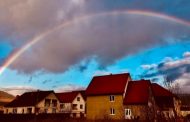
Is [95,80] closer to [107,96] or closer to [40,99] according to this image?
[107,96]

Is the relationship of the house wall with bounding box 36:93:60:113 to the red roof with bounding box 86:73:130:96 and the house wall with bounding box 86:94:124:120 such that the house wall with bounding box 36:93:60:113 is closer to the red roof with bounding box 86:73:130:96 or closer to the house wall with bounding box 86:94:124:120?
the red roof with bounding box 86:73:130:96

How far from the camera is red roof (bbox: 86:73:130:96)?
5342 centimetres

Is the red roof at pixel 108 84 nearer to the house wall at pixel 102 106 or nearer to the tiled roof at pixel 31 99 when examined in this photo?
the house wall at pixel 102 106

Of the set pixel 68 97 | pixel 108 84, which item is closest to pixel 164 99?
pixel 108 84

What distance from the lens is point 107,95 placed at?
176 feet

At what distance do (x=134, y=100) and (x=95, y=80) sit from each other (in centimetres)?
1272

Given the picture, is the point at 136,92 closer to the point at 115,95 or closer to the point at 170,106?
the point at 115,95

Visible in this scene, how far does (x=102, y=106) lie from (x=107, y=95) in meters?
2.33

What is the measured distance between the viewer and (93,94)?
184 ft

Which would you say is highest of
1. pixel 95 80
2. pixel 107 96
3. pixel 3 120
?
pixel 95 80

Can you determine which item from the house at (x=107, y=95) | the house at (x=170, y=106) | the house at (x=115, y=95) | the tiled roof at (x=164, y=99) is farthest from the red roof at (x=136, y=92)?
the house at (x=170, y=106)

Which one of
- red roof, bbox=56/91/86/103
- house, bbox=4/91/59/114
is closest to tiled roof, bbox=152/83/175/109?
house, bbox=4/91/59/114

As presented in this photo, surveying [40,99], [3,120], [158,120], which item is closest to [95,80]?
[40,99]

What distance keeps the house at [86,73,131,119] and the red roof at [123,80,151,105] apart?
1.03 meters
